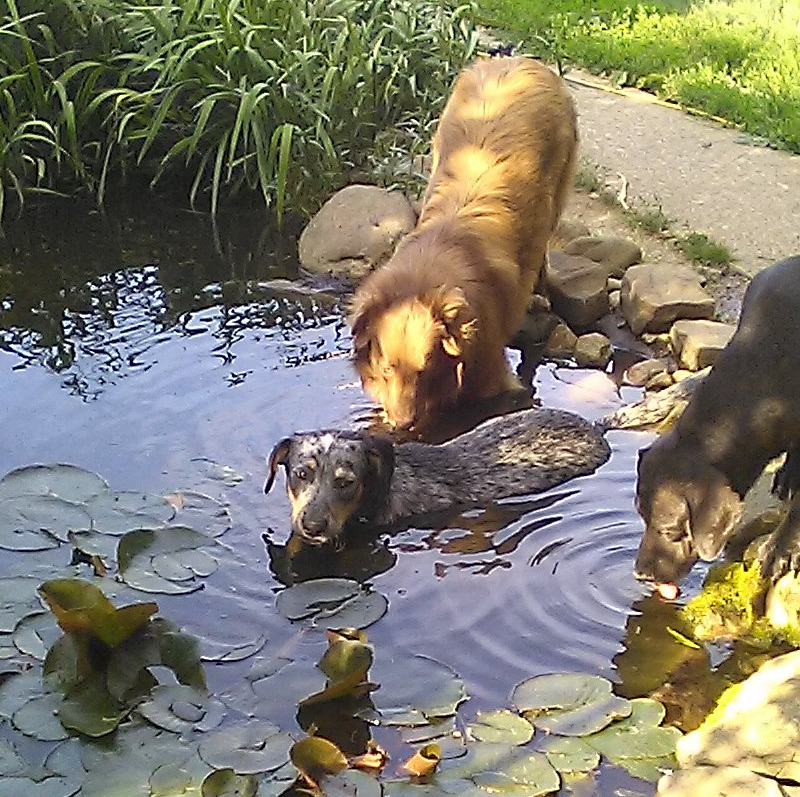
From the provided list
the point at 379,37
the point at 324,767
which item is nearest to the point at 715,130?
the point at 379,37

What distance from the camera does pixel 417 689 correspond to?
407 centimetres

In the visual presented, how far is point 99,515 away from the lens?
4.93 meters

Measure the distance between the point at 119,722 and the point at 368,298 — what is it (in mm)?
2772

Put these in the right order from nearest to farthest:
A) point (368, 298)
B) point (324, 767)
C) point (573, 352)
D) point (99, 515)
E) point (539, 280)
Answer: point (324, 767) < point (99, 515) < point (368, 298) < point (573, 352) < point (539, 280)

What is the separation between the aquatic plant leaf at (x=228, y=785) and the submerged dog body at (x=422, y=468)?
58.0 inches

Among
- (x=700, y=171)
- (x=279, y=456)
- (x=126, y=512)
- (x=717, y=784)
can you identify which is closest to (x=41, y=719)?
(x=126, y=512)

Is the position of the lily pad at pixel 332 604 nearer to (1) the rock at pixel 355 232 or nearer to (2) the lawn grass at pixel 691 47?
(1) the rock at pixel 355 232

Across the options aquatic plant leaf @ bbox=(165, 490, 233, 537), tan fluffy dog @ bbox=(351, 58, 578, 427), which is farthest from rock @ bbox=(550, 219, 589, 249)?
aquatic plant leaf @ bbox=(165, 490, 233, 537)

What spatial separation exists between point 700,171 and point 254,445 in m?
4.42

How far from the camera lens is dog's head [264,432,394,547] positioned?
499cm

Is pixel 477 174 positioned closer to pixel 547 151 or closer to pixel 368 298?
pixel 547 151

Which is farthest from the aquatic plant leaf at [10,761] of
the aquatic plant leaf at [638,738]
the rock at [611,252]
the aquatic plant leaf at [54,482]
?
the rock at [611,252]

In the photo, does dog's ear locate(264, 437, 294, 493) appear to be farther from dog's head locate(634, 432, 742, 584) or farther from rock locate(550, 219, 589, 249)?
rock locate(550, 219, 589, 249)

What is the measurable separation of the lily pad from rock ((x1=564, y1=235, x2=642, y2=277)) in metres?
3.34
